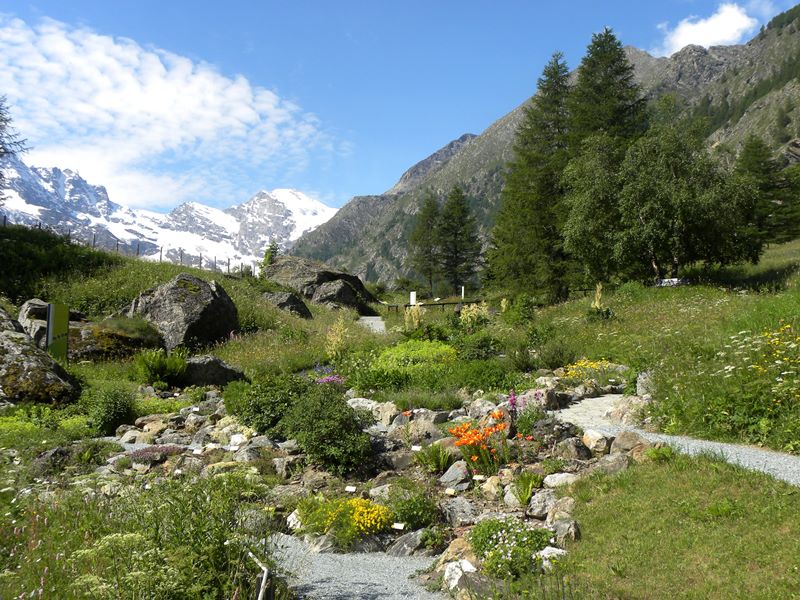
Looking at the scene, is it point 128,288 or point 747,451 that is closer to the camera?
point 747,451

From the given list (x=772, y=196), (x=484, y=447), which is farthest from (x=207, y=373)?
(x=772, y=196)

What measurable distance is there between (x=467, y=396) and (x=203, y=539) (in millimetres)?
7761

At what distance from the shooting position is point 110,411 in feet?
33.6

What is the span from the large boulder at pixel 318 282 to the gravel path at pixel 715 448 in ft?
84.7

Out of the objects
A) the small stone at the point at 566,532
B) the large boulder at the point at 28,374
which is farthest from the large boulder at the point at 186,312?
the small stone at the point at 566,532

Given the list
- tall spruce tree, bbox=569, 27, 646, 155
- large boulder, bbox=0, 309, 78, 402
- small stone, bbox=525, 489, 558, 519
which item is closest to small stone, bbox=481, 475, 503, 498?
small stone, bbox=525, 489, 558, 519

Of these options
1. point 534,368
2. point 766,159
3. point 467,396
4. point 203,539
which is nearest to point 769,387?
point 467,396

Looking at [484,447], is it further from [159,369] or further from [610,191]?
[610,191]

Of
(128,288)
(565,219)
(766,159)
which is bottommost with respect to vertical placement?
(128,288)

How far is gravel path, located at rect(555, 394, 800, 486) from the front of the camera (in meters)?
5.93

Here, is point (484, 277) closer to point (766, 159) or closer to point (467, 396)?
point (766, 159)

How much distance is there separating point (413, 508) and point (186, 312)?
45.7 feet

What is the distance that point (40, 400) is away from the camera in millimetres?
11047

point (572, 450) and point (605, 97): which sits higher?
point (605, 97)
